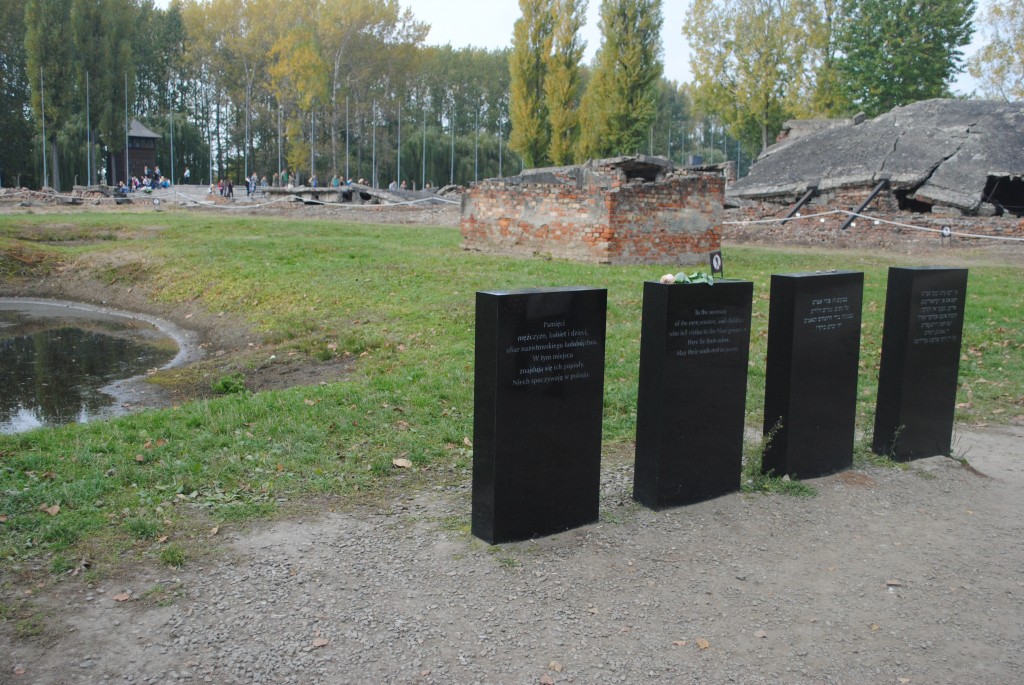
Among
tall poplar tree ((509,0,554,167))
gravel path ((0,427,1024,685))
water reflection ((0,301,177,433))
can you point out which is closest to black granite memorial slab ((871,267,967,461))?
gravel path ((0,427,1024,685))

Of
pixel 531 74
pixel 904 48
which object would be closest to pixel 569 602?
pixel 531 74

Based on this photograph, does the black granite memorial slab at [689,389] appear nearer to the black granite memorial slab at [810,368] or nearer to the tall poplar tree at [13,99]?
the black granite memorial slab at [810,368]

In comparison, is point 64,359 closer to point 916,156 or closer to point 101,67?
point 916,156

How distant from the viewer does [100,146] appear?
59438mm

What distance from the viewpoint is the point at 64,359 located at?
12156 mm

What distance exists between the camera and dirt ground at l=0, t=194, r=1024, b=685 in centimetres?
385

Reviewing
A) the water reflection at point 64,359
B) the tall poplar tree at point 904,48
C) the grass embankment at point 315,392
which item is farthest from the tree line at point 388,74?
the water reflection at point 64,359

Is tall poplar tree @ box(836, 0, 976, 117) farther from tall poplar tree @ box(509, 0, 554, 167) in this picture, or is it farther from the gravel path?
the gravel path

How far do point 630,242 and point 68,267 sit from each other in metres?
11.8

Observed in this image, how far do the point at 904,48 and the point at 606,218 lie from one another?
43.4 metres

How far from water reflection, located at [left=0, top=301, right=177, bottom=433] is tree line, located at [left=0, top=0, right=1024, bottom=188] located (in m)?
41.0

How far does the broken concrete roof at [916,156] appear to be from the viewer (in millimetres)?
29422

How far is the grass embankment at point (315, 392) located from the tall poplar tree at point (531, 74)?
36186 millimetres

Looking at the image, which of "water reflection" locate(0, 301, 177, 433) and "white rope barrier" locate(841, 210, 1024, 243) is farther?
"white rope barrier" locate(841, 210, 1024, 243)
